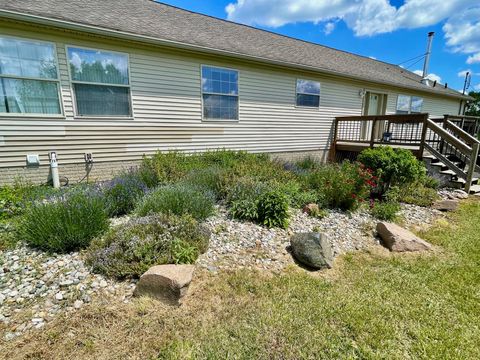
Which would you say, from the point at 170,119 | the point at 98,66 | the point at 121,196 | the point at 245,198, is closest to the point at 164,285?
the point at 245,198

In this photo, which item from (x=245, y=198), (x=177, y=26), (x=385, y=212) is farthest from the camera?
(x=177, y=26)

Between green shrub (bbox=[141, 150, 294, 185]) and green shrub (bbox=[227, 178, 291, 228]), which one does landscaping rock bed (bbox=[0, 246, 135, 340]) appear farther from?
green shrub (bbox=[141, 150, 294, 185])

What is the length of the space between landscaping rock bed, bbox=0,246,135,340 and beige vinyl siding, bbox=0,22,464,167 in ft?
11.0

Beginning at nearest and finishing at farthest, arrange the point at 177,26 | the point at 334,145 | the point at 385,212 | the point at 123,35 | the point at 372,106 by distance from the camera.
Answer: the point at 385,212
the point at 123,35
the point at 177,26
the point at 334,145
the point at 372,106

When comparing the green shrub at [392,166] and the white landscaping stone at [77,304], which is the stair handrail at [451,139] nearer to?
the green shrub at [392,166]

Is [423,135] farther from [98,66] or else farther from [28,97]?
[28,97]

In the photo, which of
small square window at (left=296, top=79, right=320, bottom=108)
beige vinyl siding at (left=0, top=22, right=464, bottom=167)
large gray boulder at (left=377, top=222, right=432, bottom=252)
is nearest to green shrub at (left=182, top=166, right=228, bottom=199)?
beige vinyl siding at (left=0, top=22, right=464, bottom=167)

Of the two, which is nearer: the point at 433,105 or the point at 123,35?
the point at 123,35

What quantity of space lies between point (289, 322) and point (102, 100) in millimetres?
6147

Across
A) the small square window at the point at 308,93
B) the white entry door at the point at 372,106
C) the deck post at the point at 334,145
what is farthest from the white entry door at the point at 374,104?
the small square window at the point at 308,93

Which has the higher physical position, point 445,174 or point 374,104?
point 374,104

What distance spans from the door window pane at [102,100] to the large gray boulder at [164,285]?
4.91 meters

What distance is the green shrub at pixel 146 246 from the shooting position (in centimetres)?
268

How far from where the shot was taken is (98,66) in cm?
560
